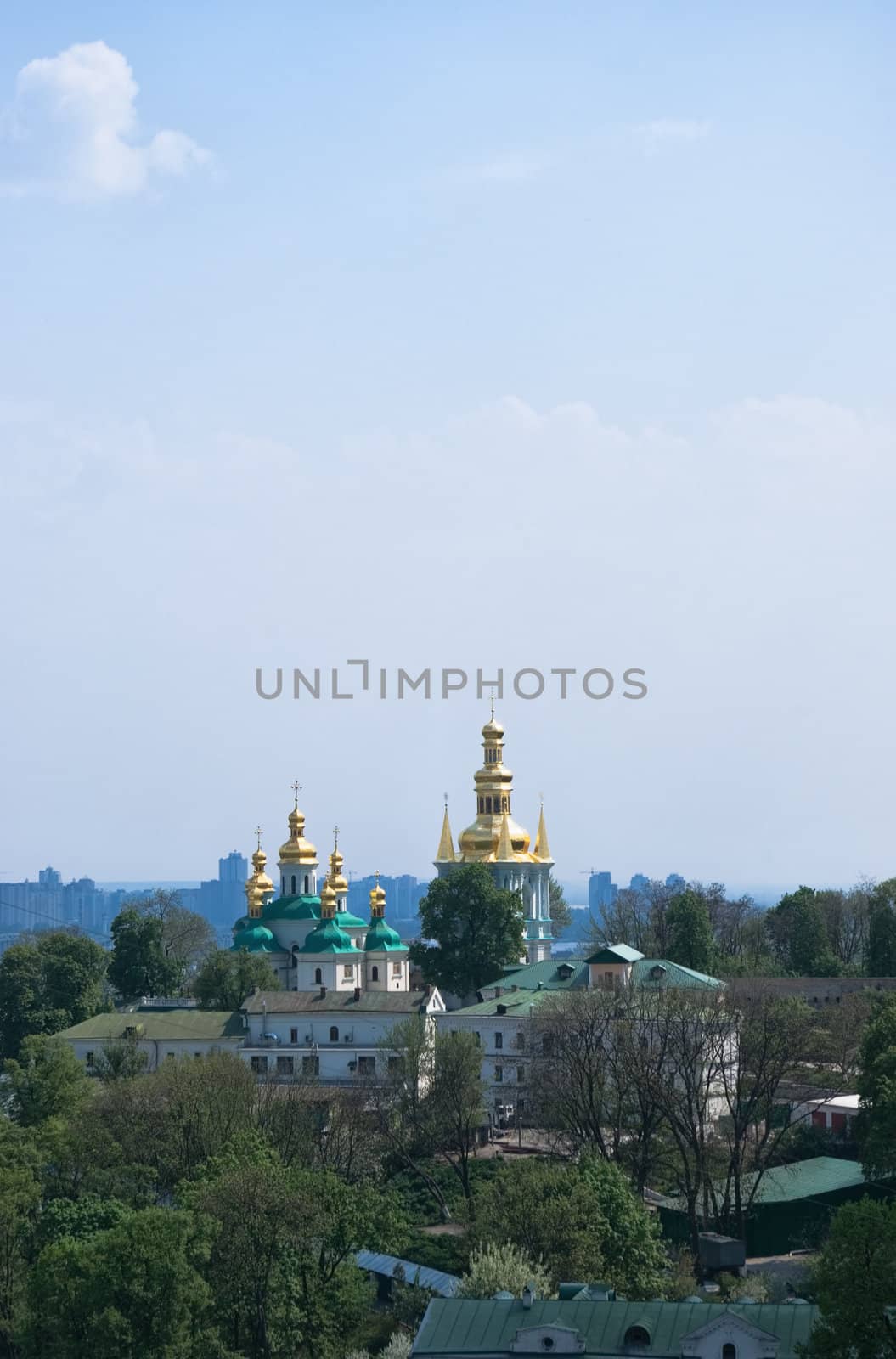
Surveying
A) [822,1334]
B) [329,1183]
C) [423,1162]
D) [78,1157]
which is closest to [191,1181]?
[329,1183]

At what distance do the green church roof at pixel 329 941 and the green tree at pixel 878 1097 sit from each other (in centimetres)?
2279

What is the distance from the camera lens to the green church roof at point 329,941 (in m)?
74.8

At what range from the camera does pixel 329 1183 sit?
147ft

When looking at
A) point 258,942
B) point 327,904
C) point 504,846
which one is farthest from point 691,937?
point 258,942

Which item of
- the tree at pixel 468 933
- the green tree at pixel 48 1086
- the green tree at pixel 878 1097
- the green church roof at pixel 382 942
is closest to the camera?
the green tree at pixel 878 1097

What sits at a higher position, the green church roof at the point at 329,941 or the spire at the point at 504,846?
the spire at the point at 504,846

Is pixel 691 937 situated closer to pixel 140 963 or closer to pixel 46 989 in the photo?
pixel 140 963

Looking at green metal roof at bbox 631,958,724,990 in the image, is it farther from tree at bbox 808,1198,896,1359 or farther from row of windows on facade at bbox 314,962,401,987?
tree at bbox 808,1198,896,1359

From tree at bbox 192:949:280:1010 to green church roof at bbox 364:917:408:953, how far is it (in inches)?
130

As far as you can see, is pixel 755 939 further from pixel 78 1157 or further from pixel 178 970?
pixel 78 1157

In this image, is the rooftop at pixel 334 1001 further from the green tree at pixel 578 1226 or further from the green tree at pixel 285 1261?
the green tree at pixel 285 1261

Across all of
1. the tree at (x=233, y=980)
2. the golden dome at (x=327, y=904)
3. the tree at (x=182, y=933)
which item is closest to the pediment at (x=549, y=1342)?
the tree at (x=233, y=980)

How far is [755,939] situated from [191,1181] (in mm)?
43657

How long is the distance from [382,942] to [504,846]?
13763 millimetres
